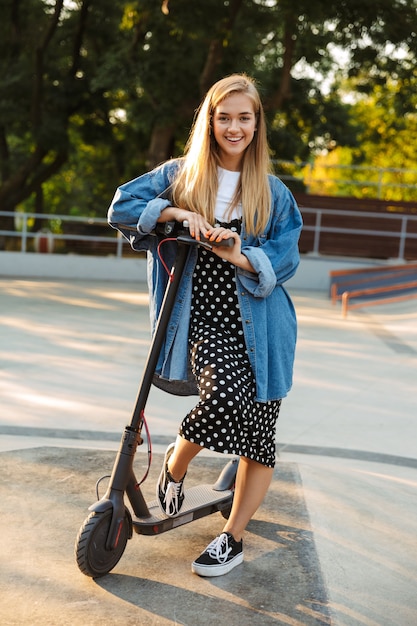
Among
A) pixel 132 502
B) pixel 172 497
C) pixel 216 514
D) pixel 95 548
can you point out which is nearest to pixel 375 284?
pixel 216 514

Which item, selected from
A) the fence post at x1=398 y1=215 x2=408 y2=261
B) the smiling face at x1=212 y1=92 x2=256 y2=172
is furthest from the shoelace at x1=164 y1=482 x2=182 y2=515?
the fence post at x1=398 y1=215 x2=408 y2=261

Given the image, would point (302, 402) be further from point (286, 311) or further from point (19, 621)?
point (19, 621)

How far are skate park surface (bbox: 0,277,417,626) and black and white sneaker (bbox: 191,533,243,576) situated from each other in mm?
37

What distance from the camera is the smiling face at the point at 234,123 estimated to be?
3174 mm

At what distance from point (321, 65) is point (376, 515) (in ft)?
56.2

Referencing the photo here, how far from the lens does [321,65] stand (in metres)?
19.6

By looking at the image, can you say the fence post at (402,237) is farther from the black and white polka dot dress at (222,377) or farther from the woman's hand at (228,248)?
the woman's hand at (228,248)

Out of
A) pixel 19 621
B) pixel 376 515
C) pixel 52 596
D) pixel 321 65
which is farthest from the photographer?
pixel 321 65

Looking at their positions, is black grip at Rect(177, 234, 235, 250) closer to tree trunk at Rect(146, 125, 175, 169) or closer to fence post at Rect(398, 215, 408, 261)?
fence post at Rect(398, 215, 408, 261)

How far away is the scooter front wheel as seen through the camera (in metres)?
2.94

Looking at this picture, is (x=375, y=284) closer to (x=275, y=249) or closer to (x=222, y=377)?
(x=275, y=249)

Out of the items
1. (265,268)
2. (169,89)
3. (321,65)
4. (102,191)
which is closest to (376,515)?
(265,268)

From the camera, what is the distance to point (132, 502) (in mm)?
3217

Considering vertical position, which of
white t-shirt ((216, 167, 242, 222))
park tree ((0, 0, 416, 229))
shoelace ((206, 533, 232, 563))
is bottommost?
shoelace ((206, 533, 232, 563))
